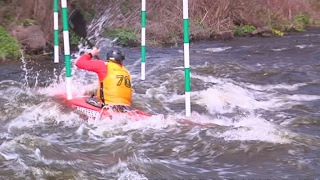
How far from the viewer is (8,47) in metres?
12.1

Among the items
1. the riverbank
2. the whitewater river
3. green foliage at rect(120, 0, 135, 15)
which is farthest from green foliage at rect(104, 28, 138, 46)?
the whitewater river

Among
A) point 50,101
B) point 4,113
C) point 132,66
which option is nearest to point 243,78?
point 132,66

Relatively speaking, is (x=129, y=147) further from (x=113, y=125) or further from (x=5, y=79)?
(x=5, y=79)

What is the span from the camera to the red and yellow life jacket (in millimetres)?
6504

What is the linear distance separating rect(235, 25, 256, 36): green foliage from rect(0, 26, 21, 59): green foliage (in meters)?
8.86

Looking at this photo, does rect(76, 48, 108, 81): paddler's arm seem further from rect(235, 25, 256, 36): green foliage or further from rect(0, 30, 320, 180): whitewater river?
rect(235, 25, 256, 36): green foliage

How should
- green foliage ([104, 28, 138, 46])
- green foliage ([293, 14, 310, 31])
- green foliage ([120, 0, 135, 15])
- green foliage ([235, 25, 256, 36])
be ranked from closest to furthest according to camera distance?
green foliage ([104, 28, 138, 46])
green foliage ([120, 0, 135, 15])
green foliage ([235, 25, 256, 36])
green foliage ([293, 14, 310, 31])

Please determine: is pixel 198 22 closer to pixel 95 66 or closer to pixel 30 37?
pixel 30 37

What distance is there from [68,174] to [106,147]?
3.68ft

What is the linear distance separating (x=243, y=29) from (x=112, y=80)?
1331 centimetres

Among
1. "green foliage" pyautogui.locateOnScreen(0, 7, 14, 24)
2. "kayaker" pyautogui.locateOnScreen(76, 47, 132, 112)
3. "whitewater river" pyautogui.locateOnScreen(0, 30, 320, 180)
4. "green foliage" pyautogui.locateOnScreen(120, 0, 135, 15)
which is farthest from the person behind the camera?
"green foliage" pyautogui.locateOnScreen(120, 0, 135, 15)

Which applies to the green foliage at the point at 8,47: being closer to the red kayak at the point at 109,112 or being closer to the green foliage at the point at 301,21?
the red kayak at the point at 109,112

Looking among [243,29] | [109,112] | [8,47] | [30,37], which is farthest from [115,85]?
[243,29]

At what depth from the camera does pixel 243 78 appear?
10.3m
